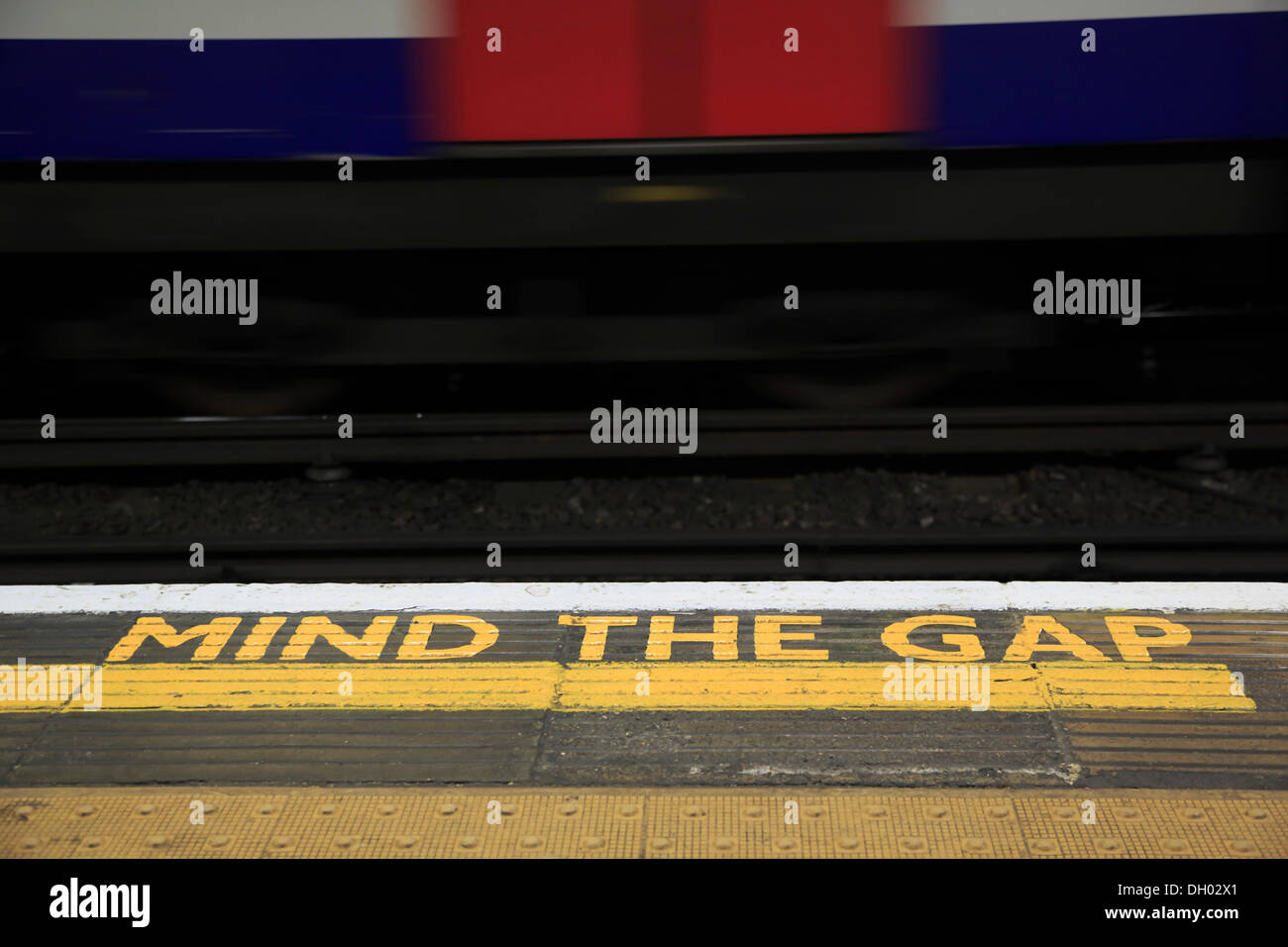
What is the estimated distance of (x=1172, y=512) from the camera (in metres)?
4.43

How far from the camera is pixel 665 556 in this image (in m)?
4.14

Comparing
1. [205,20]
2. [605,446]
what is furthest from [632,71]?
[205,20]

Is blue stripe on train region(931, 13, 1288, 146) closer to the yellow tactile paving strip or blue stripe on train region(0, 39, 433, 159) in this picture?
blue stripe on train region(0, 39, 433, 159)

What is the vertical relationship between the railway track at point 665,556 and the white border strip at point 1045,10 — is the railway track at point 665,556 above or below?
below

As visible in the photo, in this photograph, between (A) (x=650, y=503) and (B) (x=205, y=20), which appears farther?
(A) (x=650, y=503)

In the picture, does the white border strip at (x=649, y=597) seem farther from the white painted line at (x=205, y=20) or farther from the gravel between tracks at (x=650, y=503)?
the white painted line at (x=205, y=20)

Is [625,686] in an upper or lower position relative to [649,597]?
lower

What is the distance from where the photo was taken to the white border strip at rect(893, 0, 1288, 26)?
160 inches

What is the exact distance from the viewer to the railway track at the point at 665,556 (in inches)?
159

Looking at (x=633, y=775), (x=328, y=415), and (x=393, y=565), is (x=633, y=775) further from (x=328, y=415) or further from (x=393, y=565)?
(x=328, y=415)

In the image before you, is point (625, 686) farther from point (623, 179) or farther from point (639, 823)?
point (623, 179)

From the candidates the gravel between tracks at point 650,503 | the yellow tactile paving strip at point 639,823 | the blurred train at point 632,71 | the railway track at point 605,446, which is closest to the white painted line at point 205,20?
the blurred train at point 632,71

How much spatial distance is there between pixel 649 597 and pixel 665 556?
0.32 m

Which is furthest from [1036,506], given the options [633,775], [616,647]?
[633,775]
